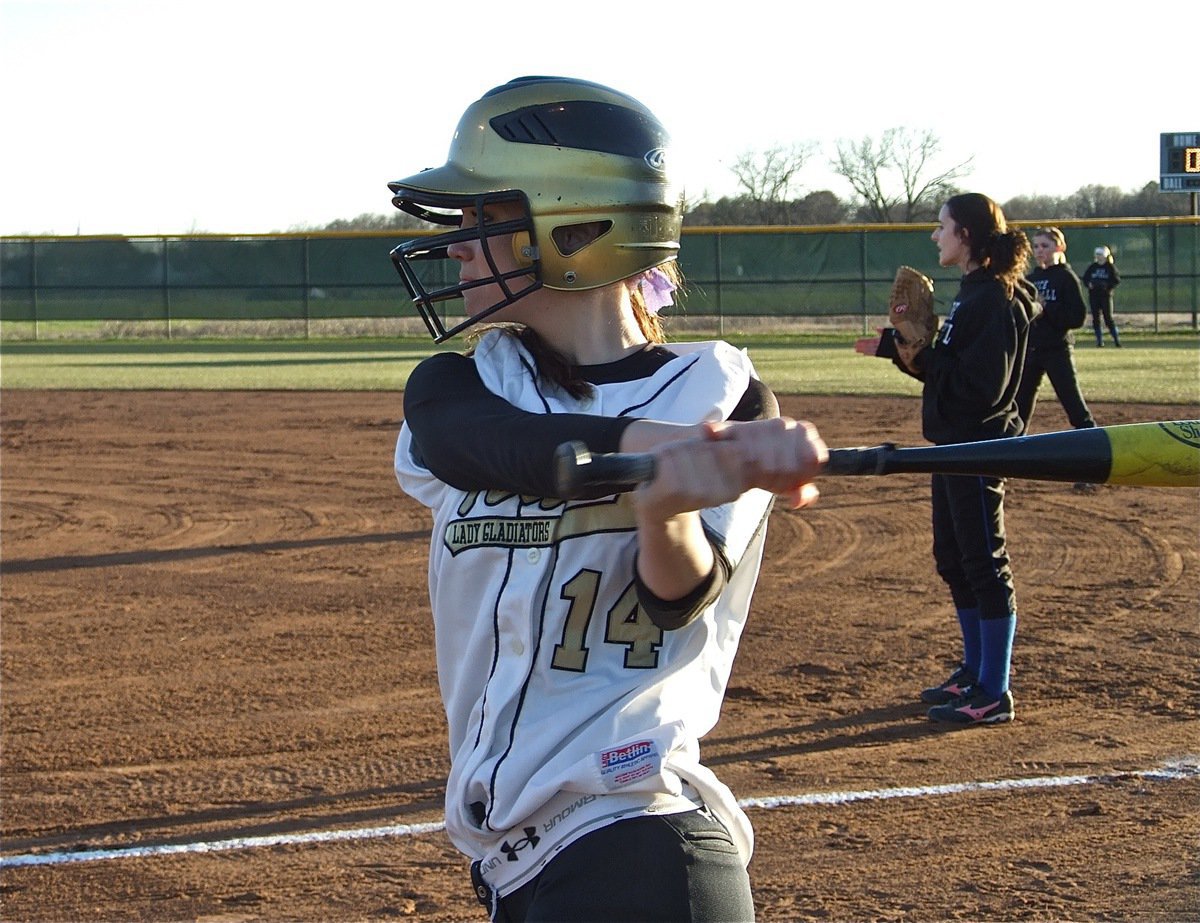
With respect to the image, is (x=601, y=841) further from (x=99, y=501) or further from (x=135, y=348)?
(x=135, y=348)

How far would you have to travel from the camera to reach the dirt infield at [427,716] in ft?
13.5

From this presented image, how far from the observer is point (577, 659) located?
1.94m

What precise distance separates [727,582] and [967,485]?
390 cm

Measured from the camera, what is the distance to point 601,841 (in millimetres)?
1888

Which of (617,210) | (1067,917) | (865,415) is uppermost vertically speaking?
(617,210)

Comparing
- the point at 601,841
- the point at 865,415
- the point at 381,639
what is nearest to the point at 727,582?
the point at 601,841

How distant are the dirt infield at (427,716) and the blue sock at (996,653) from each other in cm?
18

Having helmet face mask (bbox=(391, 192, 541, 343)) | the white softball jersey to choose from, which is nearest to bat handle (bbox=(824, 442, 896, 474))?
the white softball jersey

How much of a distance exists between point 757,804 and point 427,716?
62.4 inches

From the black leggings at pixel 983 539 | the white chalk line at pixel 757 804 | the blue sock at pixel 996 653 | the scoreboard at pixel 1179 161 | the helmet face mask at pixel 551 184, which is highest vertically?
the scoreboard at pixel 1179 161

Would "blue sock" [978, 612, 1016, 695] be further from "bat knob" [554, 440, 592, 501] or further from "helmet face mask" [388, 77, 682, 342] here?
"bat knob" [554, 440, 592, 501]

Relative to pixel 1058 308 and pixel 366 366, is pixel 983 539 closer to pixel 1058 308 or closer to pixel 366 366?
pixel 1058 308

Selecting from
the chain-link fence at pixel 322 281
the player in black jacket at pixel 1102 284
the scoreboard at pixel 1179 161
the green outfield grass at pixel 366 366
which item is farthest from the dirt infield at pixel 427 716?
the chain-link fence at pixel 322 281

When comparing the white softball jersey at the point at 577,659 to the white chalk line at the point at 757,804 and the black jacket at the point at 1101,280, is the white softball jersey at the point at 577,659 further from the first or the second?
the black jacket at the point at 1101,280
